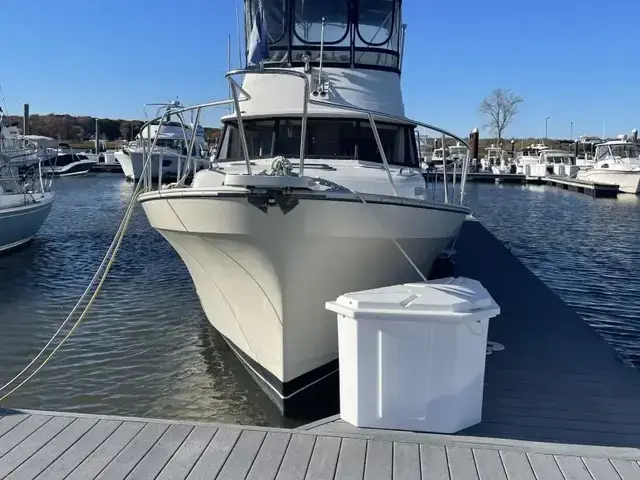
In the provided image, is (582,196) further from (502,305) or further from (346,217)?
(346,217)

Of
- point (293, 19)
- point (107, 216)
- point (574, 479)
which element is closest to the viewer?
point (574, 479)

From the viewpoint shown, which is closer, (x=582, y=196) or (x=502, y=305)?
(x=502, y=305)

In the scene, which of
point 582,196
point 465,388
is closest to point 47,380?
point 465,388

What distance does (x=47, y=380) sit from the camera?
8297mm

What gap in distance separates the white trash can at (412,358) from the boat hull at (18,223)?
48.3 ft

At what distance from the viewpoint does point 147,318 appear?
11070mm

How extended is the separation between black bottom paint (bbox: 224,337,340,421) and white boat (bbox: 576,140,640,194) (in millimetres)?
42931

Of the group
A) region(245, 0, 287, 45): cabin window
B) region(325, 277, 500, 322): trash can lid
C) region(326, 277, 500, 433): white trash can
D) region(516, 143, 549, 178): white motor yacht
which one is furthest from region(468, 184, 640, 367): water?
region(516, 143, 549, 178): white motor yacht

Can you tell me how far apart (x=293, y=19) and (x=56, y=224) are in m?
18.0

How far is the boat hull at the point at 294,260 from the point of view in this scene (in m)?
5.91

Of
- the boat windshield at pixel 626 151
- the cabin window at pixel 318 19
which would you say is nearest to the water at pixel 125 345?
the cabin window at pixel 318 19

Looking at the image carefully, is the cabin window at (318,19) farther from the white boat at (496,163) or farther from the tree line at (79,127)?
the tree line at (79,127)

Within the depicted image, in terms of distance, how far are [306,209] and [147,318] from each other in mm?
6203

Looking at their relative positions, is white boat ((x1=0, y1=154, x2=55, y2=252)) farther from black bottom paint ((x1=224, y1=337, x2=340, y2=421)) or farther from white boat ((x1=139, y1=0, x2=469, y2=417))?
black bottom paint ((x1=224, y1=337, x2=340, y2=421))
